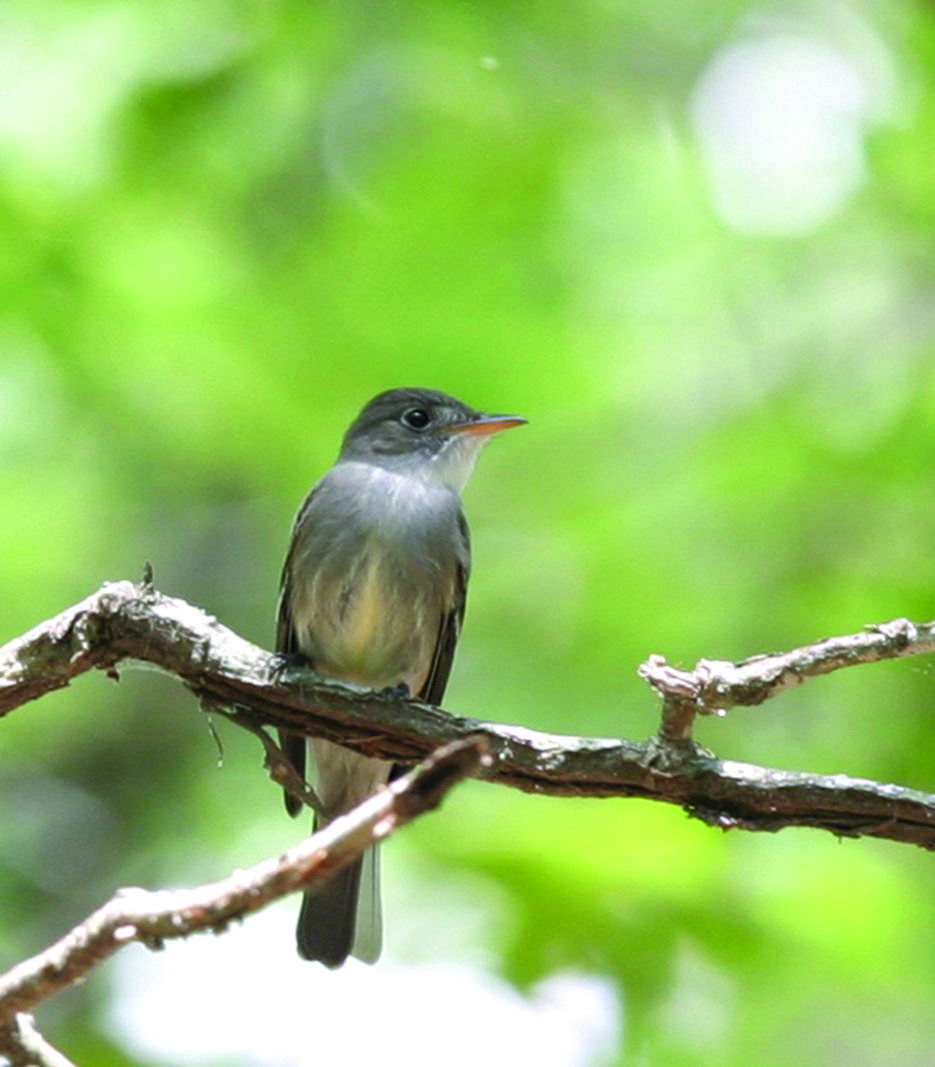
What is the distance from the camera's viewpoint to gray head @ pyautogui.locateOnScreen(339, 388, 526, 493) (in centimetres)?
595

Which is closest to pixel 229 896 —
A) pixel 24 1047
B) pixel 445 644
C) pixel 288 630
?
pixel 24 1047

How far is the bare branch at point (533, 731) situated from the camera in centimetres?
297

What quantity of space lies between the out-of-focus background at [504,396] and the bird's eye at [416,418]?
16.3 inches

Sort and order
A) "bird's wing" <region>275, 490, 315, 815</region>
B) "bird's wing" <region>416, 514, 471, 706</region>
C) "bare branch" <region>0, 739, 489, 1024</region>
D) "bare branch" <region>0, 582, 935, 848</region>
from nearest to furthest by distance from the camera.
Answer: "bare branch" <region>0, 739, 489, 1024</region> → "bare branch" <region>0, 582, 935, 848</region> → "bird's wing" <region>275, 490, 315, 815</region> → "bird's wing" <region>416, 514, 471, 706</region>

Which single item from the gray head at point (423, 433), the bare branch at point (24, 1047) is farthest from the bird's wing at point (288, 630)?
the bare branch at point (24, 1047)

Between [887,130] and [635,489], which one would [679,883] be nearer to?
[635,489]

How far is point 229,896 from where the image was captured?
7.22 feet

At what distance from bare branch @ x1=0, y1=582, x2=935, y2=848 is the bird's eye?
2.54 meters

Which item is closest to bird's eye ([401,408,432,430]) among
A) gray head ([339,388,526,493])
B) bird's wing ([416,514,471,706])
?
gray head ([339,388,526,493])

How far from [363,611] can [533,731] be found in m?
1.94

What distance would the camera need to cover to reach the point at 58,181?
19.5 ft

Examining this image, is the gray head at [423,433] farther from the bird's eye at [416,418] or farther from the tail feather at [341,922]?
the tail feather at [341,922]

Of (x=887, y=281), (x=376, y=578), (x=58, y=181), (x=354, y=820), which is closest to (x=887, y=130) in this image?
(x=887, y=281)

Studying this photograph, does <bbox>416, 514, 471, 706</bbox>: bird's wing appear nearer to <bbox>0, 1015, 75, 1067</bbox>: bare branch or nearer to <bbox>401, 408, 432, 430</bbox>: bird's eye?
<bbox>401, 408, 432, 430</bbox>: bird's eye
